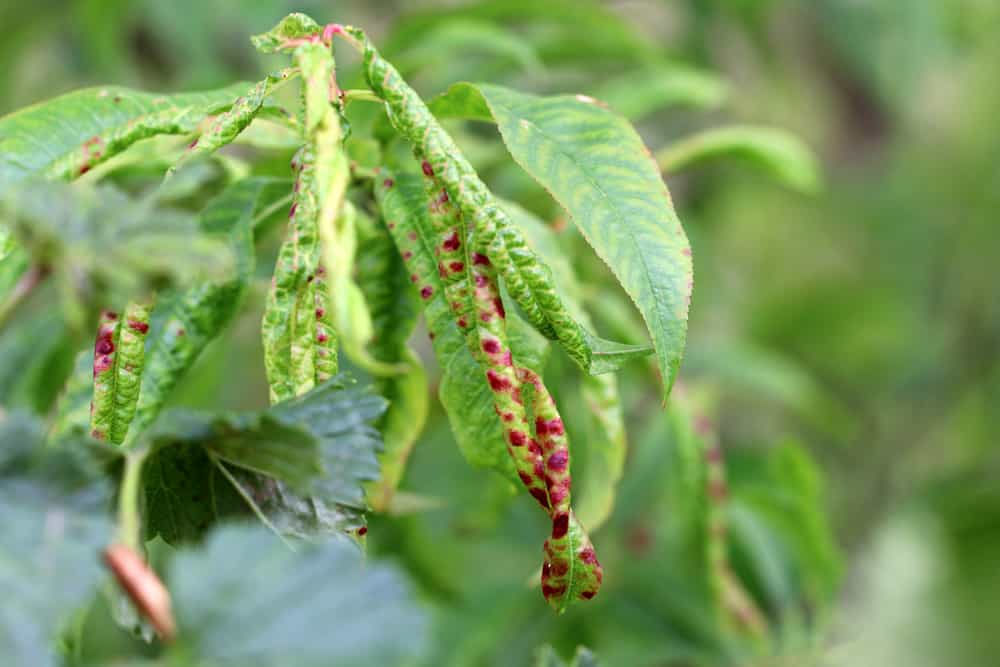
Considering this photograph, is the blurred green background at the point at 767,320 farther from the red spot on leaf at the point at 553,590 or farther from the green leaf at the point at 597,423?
the red spot on leaf at the point at 553,590

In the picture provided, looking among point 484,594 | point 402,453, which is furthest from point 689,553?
point 402,453

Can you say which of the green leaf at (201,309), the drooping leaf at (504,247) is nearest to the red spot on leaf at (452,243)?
the drooping leaf at (504,247)

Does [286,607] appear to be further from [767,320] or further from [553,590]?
[767,320]

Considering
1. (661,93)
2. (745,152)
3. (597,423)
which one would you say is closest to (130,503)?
(597,423)

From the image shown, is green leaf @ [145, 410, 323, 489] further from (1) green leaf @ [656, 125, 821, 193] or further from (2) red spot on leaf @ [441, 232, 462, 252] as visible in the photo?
(1) green leaf @ [656, 125, 821, 193]

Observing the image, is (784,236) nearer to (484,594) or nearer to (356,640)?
(484,594)

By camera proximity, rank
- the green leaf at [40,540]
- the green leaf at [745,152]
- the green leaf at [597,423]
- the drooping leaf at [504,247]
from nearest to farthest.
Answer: the green leaf at [40,540] → the drooping leaf at [504,247] → the green leaf at [597,423] → the green leaf at [745,152]
